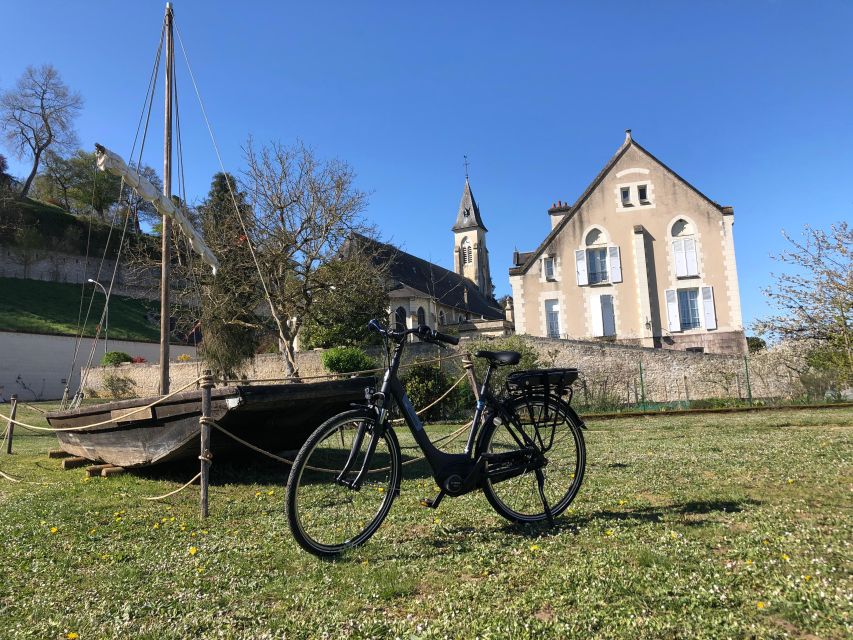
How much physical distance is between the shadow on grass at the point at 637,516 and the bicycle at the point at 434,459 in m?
0.08

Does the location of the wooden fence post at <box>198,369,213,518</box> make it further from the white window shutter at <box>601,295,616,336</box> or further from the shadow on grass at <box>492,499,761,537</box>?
the white window shutter at <box>601,295,616,336</box>

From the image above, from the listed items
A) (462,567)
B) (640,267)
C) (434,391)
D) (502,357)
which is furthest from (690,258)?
(462,567)

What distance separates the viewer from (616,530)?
3.39 meters

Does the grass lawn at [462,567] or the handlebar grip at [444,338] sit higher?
the handlebar grip at [444,338]

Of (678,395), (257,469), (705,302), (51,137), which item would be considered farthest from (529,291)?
(51,137)

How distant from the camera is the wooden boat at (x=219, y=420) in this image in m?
5.05

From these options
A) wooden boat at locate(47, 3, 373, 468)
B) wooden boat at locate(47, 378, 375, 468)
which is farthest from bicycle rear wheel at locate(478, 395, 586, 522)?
wooden boat at locate(47, 3, 373, 468)

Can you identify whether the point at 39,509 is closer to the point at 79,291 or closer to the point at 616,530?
the point at 616,530

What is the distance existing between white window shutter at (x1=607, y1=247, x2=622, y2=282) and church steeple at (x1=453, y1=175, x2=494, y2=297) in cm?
4448

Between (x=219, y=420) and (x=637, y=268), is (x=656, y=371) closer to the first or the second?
(x=637, y=268)

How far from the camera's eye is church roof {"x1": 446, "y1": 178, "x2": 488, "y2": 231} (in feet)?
252

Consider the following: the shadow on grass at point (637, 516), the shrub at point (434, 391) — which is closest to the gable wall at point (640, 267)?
the shrub at point (434, 391)

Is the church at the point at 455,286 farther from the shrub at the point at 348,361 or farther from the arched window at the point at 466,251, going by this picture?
the shrub at the point at 348,361

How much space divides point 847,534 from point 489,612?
2.15 metres
